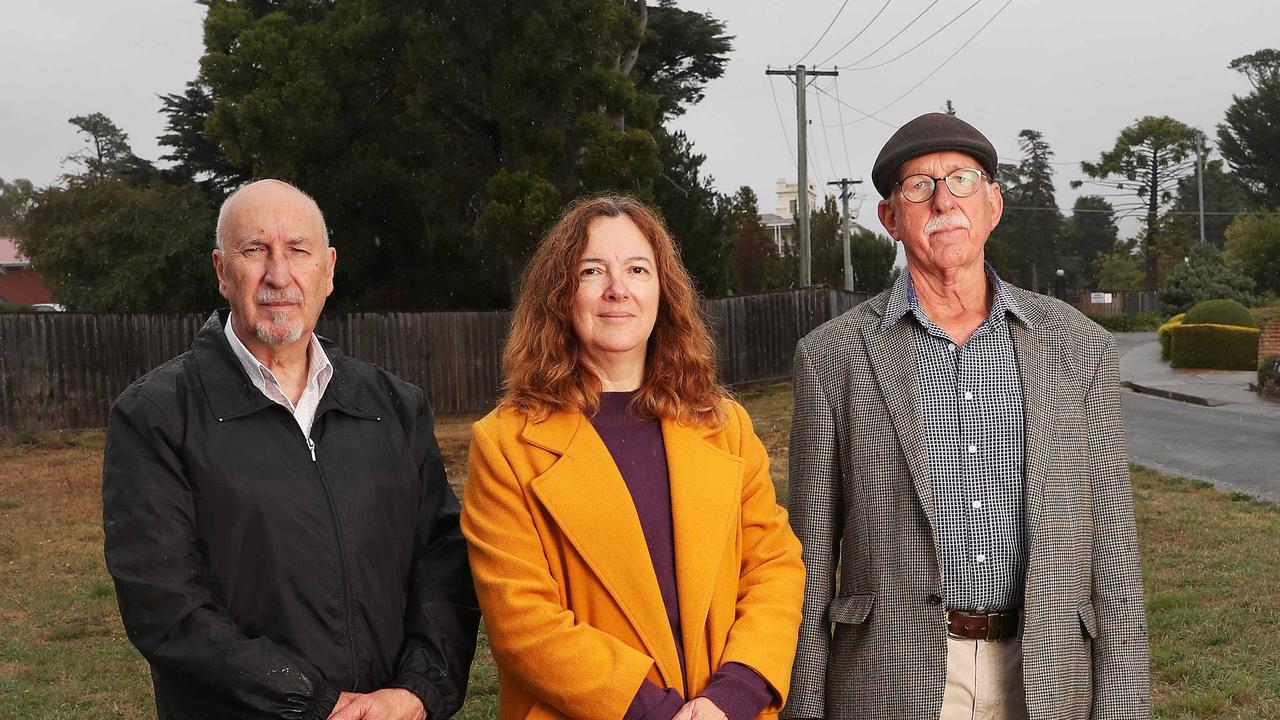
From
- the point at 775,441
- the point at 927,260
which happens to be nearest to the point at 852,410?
the point at 927,260

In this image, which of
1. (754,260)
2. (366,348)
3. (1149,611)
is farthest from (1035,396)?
(754,260)

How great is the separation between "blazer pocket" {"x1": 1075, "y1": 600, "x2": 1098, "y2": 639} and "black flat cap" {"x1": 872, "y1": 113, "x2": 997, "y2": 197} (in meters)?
1.13

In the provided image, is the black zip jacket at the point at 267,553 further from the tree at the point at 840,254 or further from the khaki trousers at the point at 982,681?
the tree at the point at 840,254

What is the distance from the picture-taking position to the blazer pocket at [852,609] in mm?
2926

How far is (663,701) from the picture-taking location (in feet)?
8.38

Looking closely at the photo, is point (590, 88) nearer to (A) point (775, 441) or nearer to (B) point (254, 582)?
(A) point (775, 441)

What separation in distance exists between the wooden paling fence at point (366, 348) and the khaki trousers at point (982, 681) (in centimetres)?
1346

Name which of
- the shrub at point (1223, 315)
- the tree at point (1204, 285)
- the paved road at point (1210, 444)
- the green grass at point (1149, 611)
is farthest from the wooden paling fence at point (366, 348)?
the tree at point (1204, 285)

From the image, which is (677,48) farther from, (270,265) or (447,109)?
(270,265)

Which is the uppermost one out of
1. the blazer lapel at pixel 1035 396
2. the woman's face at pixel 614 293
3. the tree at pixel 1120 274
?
the tree at pixel 1120 274

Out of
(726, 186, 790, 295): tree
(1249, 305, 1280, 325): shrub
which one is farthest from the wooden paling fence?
(726, 186, 790, 295): tree

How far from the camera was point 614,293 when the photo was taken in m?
2.80

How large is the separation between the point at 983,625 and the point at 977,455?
0.42 meters

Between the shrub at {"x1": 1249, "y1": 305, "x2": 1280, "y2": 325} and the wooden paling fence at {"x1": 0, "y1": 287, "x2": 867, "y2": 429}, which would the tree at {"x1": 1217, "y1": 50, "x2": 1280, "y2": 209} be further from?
the wooden paling fence at {"x1": 0, "y1": 287, "x2": 867, "y2": 429}
